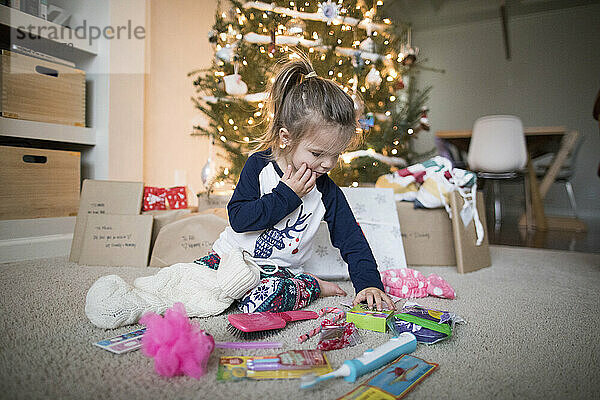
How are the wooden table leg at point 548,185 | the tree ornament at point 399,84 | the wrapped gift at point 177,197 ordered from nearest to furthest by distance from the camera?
the wrapped gift at point 177,197, the tree ornament at point 399,84, the wooden table leg at point 548,185

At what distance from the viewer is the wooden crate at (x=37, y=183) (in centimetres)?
139

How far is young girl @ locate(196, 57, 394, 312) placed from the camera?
845 mm

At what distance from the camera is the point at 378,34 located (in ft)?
6.59

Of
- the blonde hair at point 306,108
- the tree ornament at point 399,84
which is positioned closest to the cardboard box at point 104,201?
the blonde hair at point 306,108

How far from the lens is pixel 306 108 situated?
0.86 metres

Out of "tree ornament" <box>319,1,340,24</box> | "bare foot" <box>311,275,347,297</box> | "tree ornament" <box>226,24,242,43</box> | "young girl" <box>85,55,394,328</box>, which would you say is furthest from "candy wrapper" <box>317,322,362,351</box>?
"tree ornament" <box>226,24,242,43</box>

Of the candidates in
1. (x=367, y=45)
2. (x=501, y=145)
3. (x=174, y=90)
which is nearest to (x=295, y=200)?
(x=367, y=45)

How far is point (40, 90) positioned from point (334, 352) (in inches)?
57.4

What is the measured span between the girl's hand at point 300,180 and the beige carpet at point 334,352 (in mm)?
268

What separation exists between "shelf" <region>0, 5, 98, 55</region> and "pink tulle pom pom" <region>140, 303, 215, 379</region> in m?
1.40

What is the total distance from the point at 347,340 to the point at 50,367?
434 millimetres

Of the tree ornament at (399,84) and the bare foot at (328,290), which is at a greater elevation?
the tree ornament at (399,84)

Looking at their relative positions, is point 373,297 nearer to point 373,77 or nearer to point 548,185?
point 373,77

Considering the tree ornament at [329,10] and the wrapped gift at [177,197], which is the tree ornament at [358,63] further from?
the wrapped gift at [177,197]
